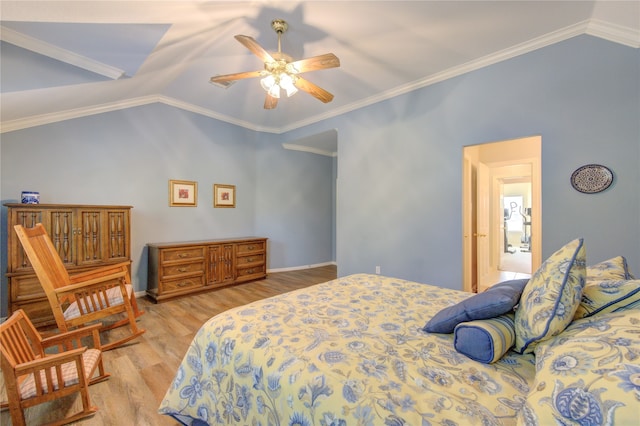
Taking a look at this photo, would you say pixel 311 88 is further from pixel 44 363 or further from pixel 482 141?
pixel 44 363

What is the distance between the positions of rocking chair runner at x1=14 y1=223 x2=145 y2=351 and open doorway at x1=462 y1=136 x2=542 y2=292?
3.67m

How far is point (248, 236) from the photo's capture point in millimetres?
5195

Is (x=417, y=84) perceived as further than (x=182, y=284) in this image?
No

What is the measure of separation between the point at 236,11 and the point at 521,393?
2.89 m

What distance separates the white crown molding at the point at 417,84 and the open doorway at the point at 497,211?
0.90 meters

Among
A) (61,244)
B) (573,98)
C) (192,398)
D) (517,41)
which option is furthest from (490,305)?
(61,244)

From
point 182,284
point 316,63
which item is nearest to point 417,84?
point 316,63

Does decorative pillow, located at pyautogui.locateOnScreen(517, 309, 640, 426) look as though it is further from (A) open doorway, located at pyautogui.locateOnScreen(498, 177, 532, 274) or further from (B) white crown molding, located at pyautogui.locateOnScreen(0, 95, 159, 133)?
(A) open doorway, located at pyautogui.locateOnScreen(498, 177, 532, 274)

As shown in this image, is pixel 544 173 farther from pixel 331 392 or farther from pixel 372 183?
pixel 331 392

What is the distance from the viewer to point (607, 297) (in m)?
0.98

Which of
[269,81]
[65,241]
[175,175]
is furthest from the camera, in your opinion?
[175,175]

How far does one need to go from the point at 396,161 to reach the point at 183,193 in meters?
3.37

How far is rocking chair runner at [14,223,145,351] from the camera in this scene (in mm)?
2193

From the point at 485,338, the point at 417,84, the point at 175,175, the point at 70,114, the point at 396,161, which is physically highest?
the point at 417,84
